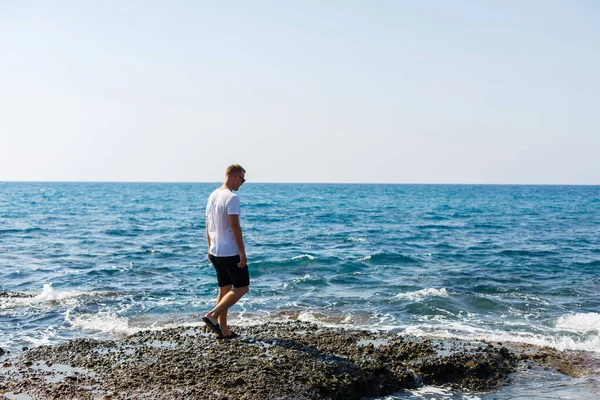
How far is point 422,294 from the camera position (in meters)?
14.0

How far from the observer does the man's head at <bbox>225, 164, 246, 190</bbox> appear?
8250mm

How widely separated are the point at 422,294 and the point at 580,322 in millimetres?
3758

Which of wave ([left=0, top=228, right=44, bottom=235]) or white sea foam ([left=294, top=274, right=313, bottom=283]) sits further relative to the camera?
wave ([left=0, top=228, right=44, bottom=235])

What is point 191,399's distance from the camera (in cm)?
645

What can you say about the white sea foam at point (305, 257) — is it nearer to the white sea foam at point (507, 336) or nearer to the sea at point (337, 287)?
the sea at point (337, 287)

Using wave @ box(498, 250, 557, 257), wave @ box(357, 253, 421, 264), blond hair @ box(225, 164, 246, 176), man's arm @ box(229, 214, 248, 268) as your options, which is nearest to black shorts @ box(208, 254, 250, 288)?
man's arm @ box(229, 214, 248, 268)

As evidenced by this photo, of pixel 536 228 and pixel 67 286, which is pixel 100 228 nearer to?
pixel 67 286

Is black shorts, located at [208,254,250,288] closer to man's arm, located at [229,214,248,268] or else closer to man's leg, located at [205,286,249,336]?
man's leg, located at [205,286,249,336]

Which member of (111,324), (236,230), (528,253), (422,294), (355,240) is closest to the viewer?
(236,230)

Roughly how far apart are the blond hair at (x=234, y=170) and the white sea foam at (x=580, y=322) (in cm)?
762

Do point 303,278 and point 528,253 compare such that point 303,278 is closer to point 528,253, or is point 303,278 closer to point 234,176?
point 234,176

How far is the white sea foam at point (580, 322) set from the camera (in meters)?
11.1

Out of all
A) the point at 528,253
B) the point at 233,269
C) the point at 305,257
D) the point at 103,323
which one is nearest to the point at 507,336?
the point at 233,269

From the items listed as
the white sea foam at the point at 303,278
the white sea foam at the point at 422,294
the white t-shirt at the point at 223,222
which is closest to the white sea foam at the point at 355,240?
the white sea foam at the point at 303,278
